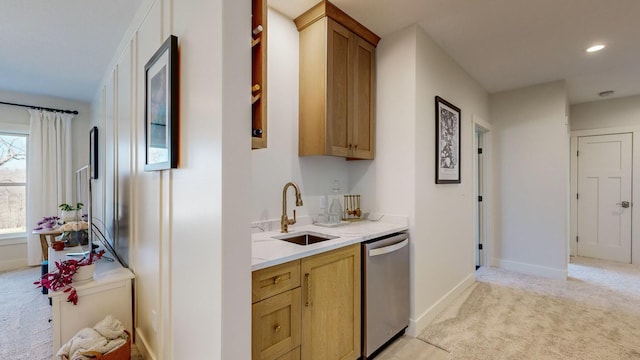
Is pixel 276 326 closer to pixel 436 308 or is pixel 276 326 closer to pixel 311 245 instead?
pixel 311 245

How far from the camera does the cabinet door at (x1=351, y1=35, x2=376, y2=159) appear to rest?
7.99ft

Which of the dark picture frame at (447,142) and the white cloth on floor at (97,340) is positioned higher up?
the dark picture frame at (447,142)

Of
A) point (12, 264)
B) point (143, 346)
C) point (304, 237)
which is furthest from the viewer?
point (12, 264)

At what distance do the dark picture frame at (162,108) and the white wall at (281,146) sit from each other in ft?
2.13

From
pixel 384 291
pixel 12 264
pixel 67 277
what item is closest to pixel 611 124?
pixel 384 291

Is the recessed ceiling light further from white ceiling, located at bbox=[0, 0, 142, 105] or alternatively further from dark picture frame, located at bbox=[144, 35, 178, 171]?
white ceiling, located at bbox=[0, 0, 142, 105]

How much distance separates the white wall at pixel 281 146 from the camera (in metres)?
2.16

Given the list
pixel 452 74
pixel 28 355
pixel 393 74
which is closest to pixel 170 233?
pixel 28 355

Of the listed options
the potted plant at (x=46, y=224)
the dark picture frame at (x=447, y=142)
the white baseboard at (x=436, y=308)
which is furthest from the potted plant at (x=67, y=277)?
the dark picture frame at (x=447, y=142)

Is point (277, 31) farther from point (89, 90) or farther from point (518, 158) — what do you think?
point (518, 158)

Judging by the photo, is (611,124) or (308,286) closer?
(308,286)

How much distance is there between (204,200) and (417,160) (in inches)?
71.3

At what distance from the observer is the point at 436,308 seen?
8.65ft

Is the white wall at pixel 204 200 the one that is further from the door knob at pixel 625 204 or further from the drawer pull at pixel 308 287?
the door knob at pixel 625 204
